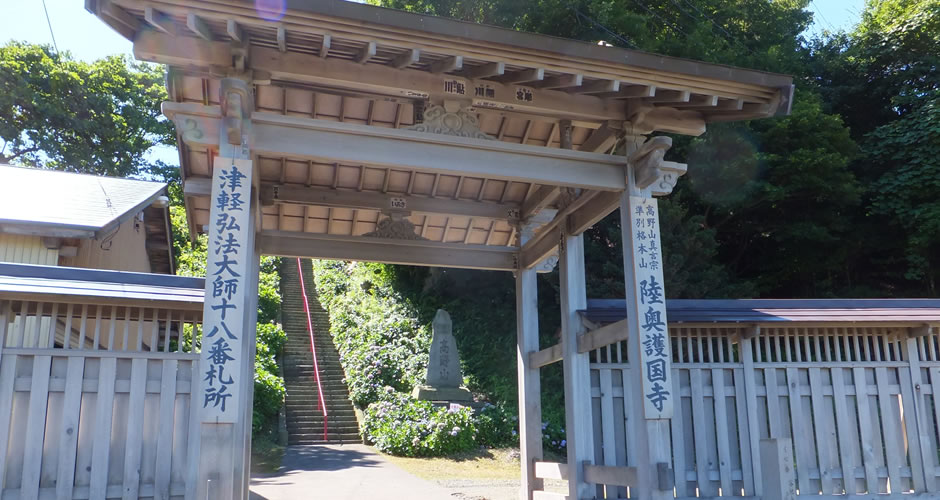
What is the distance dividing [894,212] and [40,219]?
18.0 m

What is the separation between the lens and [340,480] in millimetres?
10312

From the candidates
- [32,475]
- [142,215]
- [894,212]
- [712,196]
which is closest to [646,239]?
[32,475]

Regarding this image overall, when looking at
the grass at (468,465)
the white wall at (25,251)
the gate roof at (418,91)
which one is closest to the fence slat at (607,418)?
the gate roof at (418,91)

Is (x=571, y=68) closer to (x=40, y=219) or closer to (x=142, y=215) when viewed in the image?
(x=40, y=219)

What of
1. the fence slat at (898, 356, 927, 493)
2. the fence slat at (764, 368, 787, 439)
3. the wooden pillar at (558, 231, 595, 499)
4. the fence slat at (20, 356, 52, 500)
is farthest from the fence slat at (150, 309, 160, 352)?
the fence slat at (898, 356, 927, 493)

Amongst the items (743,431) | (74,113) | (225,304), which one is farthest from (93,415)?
(74,113)

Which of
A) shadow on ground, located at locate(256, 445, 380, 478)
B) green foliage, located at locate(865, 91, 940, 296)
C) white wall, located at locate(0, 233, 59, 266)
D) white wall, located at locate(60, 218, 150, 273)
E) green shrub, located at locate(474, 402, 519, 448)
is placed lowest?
shadow on ground, located at locate(256, 445, 380, 478)

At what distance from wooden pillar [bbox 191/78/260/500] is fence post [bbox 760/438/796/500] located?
3891mm

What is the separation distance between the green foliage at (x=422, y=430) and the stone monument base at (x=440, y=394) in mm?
252

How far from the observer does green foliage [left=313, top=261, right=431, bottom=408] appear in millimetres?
16969

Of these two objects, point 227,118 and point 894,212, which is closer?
point 227,118

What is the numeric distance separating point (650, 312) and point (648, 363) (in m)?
0.46

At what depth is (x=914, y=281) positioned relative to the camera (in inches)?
696

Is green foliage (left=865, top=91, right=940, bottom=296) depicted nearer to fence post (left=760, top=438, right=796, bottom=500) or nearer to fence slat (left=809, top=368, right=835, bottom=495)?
fence slat (left=809, top=368, right=835, bottom=495)
